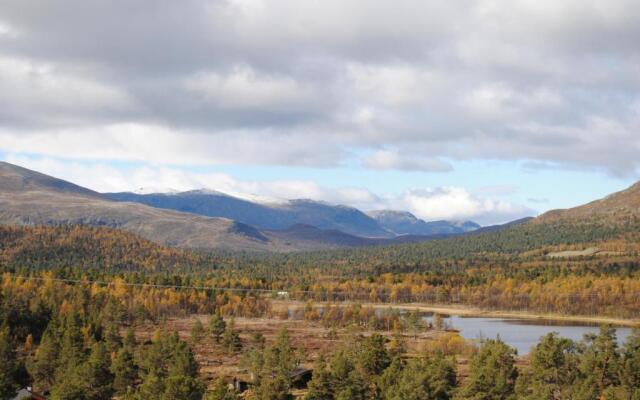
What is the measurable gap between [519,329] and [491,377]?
288 feet

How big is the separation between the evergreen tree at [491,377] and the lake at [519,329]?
3985 centimetres

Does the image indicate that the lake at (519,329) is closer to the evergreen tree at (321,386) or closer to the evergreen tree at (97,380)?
the evergreen tree at (321,386)

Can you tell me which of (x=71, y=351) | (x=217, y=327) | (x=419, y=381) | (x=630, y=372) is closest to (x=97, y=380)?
(x=71, y=351)

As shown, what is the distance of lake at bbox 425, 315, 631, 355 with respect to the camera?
14175 cm

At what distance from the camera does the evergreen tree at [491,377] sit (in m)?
75.1

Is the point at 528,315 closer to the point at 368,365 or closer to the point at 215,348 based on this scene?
the point at 215,348

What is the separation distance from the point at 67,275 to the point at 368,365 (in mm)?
122500

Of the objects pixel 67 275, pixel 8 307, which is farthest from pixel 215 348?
pixel 67 275

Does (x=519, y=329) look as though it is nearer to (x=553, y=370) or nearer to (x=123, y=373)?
(x=553, y=370)

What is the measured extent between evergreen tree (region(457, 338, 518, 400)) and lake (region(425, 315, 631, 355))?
131 ft

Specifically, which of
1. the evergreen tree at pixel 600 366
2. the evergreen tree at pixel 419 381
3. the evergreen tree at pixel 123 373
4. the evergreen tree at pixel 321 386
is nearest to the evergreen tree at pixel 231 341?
the evergreen tree at pixel 123 373

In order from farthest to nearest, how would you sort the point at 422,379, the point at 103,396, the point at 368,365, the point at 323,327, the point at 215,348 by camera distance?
the point at 323,327 → the point at 215,348 → the point at 368,365 → the point at 103,396 → the point at 422,379

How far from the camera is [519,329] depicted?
16250 cm

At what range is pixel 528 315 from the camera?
19488 cm
